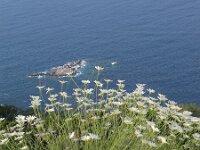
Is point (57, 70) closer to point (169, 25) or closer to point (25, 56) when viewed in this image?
point (25, 56)

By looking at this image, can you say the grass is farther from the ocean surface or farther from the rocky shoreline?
the rocky shoreline

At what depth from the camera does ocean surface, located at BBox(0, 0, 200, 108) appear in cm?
8169

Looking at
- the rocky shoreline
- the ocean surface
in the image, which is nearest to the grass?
the ocean surface

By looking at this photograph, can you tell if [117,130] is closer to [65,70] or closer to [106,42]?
[65,70]

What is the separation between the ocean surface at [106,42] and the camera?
8169 cm

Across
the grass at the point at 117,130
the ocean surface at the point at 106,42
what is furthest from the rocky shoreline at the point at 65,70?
the grass at the point at 117,130

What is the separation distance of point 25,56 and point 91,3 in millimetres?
42111

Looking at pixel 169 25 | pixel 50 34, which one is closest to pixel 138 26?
pixel 169 25

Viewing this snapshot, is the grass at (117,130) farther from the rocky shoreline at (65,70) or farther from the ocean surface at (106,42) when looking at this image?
the rocky shoreline at (65,70)

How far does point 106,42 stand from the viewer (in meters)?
106

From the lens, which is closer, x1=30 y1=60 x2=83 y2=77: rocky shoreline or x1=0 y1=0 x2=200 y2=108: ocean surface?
x1=0 y1=0 x2=200 y2=108: ocean surface

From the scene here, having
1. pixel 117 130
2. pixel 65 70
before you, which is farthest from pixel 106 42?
pixel 117 130

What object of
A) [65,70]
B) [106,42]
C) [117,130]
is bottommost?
[65,70]

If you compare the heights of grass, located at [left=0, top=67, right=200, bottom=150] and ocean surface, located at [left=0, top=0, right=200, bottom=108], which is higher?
grass, located at [left=0, top=67, right=200, bottom=150]
